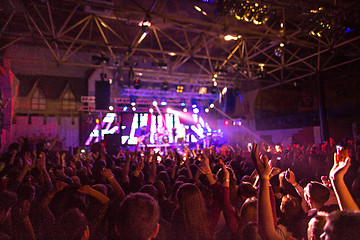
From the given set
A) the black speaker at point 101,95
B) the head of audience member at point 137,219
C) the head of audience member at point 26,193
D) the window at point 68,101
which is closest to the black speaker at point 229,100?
the black speaker at point 101,95

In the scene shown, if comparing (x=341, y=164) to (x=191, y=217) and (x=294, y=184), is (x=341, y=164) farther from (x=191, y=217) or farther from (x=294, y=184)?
(x=191, y=217)

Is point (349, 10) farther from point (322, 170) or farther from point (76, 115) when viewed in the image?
point (76, 115)

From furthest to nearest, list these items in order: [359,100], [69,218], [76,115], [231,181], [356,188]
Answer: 1. [76,115]
2. [359,100]
3. [231,181]
4. [356,188]
5. [69,218]

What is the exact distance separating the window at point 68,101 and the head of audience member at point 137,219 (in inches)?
628

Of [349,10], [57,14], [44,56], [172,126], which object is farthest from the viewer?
[172,126]

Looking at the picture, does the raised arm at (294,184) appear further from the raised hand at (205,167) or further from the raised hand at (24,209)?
the raised hand at (24,209)

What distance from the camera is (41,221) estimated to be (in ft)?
7.41

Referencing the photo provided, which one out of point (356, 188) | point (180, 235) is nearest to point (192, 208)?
point (180, 235)

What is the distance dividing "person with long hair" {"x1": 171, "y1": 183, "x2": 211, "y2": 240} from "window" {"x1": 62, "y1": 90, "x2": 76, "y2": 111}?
1562 centimetres

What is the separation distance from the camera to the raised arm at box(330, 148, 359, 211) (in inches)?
59.8

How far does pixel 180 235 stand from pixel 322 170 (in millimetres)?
3028

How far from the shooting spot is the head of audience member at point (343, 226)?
105 cm

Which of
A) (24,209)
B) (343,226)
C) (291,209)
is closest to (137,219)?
(343,226)

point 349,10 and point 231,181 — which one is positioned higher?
point 349,10
